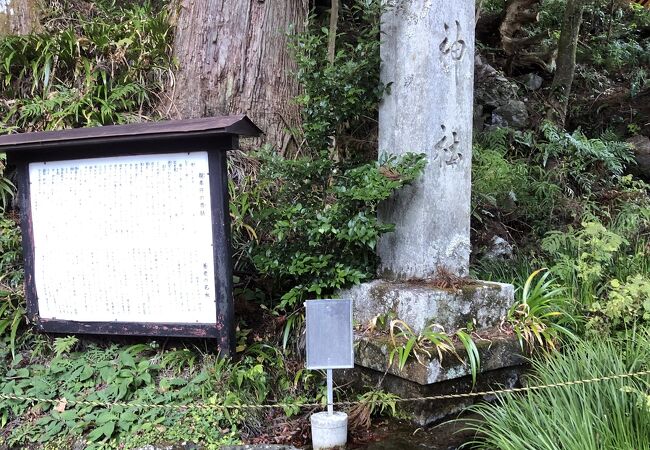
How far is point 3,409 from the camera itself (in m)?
3.29

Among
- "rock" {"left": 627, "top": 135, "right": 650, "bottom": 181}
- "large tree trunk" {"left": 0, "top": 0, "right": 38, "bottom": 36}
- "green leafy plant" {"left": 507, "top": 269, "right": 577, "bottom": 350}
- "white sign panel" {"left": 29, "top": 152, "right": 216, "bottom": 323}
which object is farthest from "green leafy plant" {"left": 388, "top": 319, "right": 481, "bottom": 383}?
"rock" {"left": 627, "top": 135, "right": 650, "bottom": 181}

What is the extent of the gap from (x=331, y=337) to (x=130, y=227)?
1642 mm

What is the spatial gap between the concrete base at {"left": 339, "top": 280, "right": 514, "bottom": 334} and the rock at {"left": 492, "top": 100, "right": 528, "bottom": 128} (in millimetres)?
4455

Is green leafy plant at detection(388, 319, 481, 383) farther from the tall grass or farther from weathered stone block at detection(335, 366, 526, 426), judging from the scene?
the tall grass

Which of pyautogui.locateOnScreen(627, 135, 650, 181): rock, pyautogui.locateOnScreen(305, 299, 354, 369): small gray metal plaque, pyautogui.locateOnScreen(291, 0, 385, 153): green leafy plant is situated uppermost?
pyautogui.locateOnScreen(291, 0, 385, 153): green leafy plant

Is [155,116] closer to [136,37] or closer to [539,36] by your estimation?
[136,37]

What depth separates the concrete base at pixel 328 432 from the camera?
2.79 m

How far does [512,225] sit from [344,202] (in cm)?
327

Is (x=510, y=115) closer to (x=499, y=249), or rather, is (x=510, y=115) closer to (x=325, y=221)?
(x=499, y=249)

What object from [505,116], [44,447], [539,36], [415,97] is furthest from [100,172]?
[539,36]

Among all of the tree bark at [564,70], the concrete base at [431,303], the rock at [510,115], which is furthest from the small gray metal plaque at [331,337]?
the tree bark at [564,70]

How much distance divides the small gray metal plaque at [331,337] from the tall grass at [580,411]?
0.81m

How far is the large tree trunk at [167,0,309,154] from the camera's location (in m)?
5.07

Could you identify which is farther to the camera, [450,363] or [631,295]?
[631,295]
